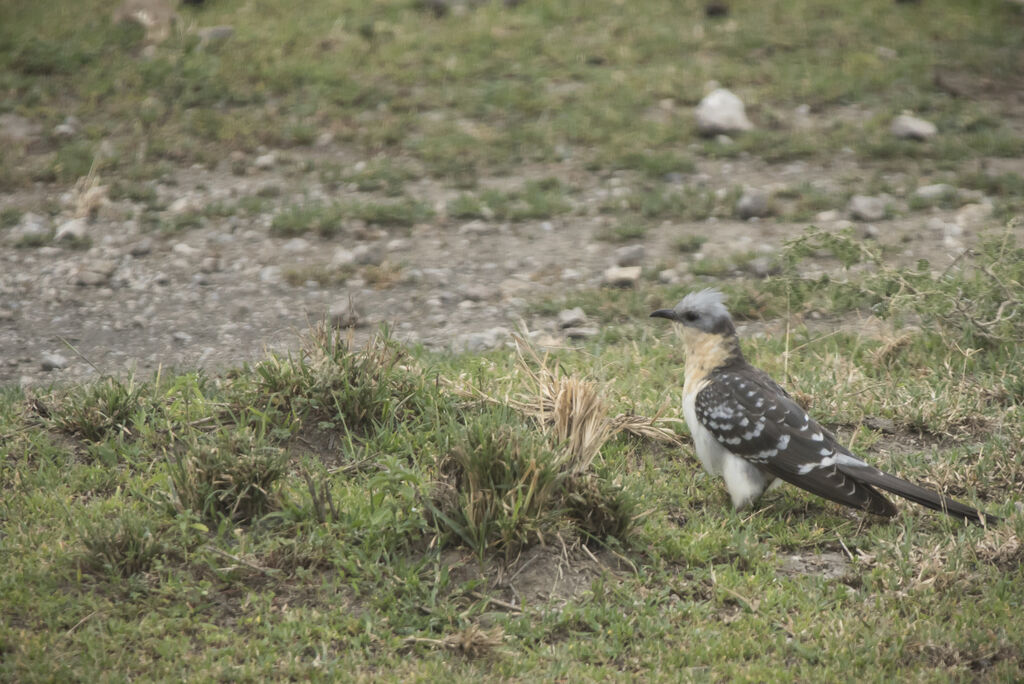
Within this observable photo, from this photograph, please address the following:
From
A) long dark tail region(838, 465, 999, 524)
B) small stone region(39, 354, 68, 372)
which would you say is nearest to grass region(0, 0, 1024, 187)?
small stone region(39, 354, 68, 372)

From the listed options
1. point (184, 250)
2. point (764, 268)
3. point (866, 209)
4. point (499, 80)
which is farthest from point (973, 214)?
point (184, 250)

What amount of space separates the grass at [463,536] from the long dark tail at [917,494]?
10cm

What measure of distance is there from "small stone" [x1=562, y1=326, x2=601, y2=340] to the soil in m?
0.15

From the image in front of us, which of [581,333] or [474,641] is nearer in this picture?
[474,641]

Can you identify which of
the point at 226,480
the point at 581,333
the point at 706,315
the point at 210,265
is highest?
the point at 706,315

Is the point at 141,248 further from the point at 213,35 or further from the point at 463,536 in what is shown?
the point at 463,536

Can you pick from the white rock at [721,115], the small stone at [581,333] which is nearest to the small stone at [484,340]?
the small stone at [581,333]

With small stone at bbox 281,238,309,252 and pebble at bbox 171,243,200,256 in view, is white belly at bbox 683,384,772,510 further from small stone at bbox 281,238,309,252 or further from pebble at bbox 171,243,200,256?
pebble at bbox 171,243,200,256

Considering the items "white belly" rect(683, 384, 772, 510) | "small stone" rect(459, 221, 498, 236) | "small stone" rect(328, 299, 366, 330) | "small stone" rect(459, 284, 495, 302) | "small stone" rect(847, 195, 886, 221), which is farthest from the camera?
"small stone" rect(459, 221, 498, 236)

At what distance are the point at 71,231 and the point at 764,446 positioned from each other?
19.7ft

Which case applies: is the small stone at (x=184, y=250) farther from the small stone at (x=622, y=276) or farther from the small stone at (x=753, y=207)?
the small stone at (x=753, y=207)

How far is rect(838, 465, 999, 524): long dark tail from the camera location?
5059 millimetres

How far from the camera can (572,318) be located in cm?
769

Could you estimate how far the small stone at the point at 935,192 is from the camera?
9.27 meters
